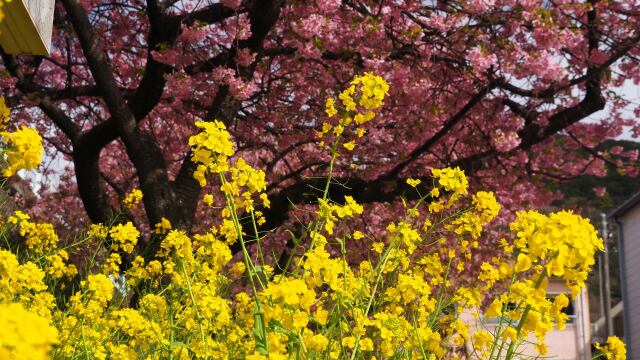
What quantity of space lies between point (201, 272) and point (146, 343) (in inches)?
16.9

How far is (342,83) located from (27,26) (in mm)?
5504

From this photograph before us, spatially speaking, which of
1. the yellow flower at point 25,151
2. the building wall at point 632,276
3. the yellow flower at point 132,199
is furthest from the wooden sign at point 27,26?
the building wall at point 632,276

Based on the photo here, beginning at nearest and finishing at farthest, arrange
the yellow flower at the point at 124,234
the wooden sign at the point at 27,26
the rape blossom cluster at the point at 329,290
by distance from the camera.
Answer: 1. the rape blossom cluster at the point at 329,290
2. the wooden sign at the point at 27,26
3. the yellow flower at the point at 124,234

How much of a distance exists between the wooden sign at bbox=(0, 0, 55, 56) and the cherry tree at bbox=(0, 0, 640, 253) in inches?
118

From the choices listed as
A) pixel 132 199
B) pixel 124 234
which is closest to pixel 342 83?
pixel 132 199

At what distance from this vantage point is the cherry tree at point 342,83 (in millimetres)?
8180

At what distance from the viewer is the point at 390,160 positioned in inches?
426

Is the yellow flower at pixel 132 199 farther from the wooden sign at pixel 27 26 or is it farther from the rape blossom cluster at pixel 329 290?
the wooden sign at pixel 27 26

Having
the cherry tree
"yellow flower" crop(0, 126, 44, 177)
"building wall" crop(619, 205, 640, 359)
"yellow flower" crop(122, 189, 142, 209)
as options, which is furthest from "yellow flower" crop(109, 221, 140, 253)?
"building wall" crop(619, 205, 640, 359)

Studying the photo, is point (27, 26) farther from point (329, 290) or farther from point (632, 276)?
point (632, 276)

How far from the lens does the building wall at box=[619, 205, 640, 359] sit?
20.2 meters

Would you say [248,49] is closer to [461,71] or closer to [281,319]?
[461,71]

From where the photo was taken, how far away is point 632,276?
2078 centimetres

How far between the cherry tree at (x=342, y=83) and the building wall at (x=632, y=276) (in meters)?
10.0
